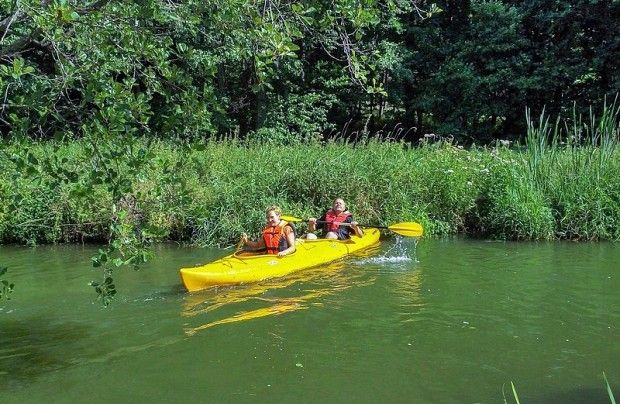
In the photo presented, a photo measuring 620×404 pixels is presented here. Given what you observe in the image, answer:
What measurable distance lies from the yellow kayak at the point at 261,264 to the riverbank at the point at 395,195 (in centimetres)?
189

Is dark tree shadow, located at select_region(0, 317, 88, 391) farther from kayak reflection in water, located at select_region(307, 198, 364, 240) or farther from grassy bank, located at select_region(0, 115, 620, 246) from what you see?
kayak reflection in water, located at select_region(307, 198, 364, 240)

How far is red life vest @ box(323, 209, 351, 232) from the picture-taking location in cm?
1045

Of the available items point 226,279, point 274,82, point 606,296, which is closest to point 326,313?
point 226,279

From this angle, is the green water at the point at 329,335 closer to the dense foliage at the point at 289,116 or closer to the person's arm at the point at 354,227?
the dense foliage at the point at 289,116

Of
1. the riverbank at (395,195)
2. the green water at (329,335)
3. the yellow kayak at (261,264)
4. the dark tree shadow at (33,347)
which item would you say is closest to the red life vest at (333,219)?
the yellow kayak at (261,264)

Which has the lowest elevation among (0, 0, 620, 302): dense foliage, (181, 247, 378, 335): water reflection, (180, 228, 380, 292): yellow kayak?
(181, 247, 378, 335): water reflection

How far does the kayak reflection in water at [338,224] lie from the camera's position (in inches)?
407

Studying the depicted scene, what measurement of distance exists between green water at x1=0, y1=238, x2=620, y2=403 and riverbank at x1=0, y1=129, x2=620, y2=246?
6.43 feet

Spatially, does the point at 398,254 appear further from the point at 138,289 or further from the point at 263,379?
the point at 263,379

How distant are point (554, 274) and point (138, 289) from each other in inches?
198

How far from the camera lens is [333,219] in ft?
34.7

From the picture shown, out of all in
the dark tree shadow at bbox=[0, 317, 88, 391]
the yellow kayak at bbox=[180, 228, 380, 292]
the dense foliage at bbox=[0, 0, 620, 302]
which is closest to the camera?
the dense foliage at bbox=[0, 0, 620, 302]

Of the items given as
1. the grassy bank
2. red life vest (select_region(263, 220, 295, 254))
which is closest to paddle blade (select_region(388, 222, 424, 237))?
the grassy bank

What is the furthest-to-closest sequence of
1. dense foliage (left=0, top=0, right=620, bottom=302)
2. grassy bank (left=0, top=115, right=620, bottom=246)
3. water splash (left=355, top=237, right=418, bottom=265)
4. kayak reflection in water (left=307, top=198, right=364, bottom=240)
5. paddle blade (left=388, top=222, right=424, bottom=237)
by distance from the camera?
grassy bank (left=0, top=115, right=620, bottom=246) → kayak reflection in water (left=307, top=198, right=364, bottom=240) → paddle blade (left=388, top=222, right=424, bottom=237) → water splash (left=355, top=237, right=418, bottom=265) → dense foliage (left=0, top=0, right=620, bottom=302)
